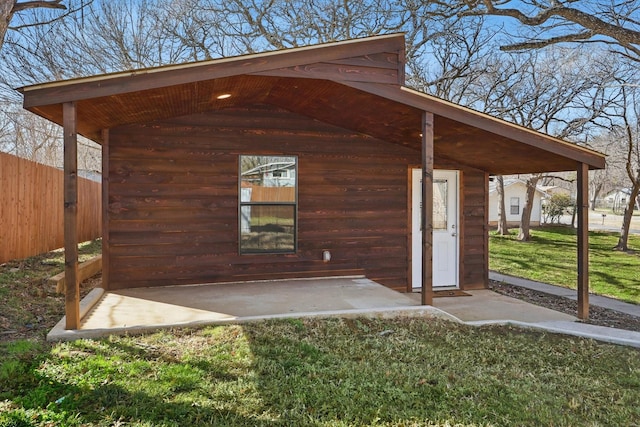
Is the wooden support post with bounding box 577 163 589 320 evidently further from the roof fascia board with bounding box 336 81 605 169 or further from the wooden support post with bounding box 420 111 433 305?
the wooden support post with bounding box 420 111 433 305

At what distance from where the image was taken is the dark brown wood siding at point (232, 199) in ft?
19.5

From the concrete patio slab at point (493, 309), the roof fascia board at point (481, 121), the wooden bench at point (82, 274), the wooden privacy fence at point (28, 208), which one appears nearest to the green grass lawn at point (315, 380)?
the concrete patio slab at point (493, 309)

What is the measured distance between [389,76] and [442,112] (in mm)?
728

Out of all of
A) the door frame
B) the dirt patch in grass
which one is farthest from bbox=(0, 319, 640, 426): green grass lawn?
the door frame

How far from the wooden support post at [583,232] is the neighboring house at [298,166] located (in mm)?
33

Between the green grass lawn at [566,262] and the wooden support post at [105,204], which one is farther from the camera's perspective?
the green grass lawn at [566,262]

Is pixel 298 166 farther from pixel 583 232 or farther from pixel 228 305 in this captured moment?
pixel 583 232

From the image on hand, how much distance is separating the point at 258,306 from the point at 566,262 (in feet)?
37.9

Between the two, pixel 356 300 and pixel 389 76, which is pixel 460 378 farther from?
pixel 389 76

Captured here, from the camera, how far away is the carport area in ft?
14.2

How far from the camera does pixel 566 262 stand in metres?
13.3

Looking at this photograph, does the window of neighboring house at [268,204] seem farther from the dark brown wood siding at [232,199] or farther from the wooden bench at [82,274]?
the wooden bench at [82,274]

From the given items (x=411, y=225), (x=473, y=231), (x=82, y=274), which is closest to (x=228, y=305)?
(x=82, y=274)

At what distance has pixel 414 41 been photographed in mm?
13359
